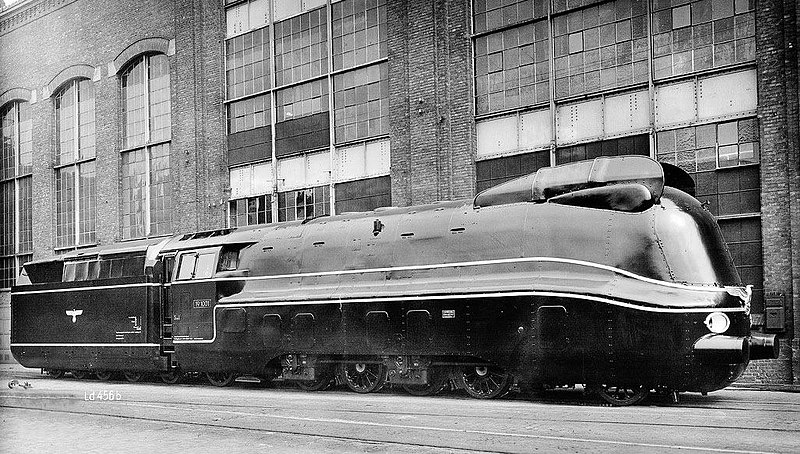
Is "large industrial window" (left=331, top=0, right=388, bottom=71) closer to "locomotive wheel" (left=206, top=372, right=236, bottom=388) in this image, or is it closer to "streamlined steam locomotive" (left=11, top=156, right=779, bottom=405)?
"streamlined steam locomotive" (left=11, top=156, right=779, bottom=405)

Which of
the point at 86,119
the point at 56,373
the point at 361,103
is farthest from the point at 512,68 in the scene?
the point at 86,119

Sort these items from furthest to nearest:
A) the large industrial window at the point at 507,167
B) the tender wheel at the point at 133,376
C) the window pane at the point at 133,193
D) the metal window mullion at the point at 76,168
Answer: the metal window mullion at the point at 76,168 → the window pane at the point at 133,193 → the tender wheel at the point at 133,376 → the large industrial window at the point at 507,167

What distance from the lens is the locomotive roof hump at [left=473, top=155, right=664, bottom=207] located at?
1292cm

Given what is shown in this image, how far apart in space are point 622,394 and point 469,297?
2.85 meters

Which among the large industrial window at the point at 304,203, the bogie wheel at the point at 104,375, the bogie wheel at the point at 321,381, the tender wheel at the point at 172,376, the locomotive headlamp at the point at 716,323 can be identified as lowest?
the bogie wheel at the point at 104,375

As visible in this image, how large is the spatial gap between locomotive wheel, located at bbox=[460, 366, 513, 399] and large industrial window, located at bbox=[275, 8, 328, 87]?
41.6ft

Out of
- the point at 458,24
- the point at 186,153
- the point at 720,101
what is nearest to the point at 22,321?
the point at 186,153

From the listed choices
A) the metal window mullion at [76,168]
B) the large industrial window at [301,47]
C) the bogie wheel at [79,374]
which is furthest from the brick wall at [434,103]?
the metal window mullion at [76,168]

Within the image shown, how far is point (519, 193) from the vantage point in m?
14.3

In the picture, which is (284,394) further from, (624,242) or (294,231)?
(624,242)

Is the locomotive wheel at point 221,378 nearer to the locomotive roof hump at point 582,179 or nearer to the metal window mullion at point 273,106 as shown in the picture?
the locomotive roof hump at point 582,179

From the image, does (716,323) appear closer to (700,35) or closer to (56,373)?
(700,35)

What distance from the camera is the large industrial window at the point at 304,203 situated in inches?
979

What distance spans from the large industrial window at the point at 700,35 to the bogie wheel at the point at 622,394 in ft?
25.9
